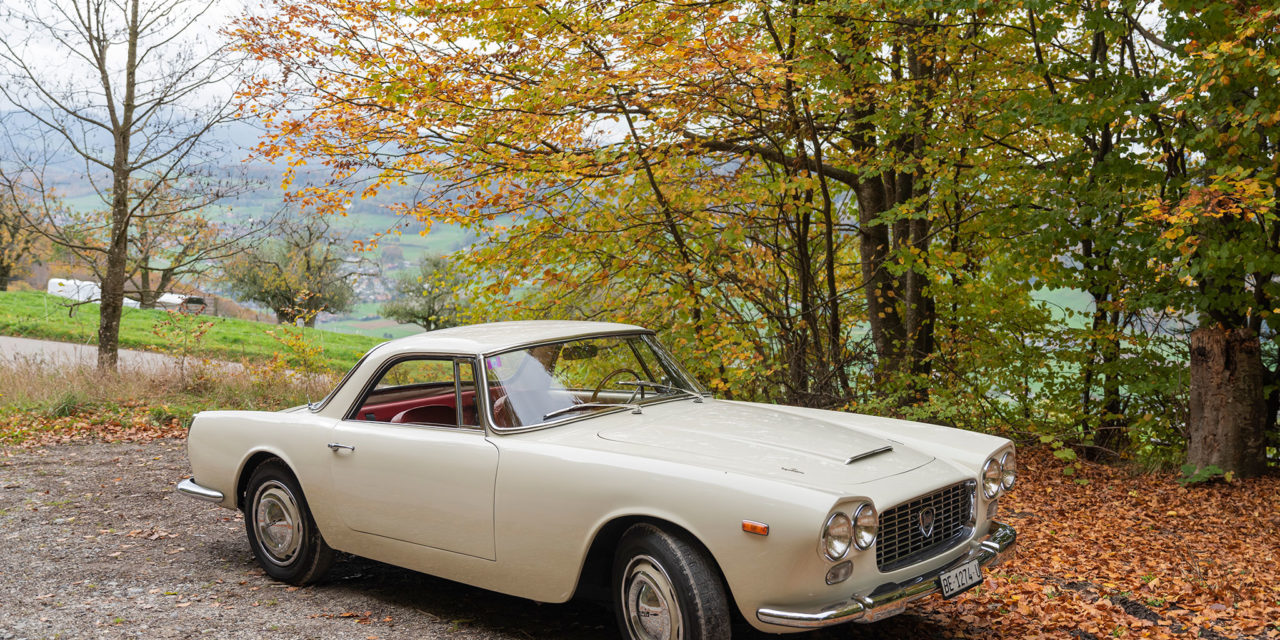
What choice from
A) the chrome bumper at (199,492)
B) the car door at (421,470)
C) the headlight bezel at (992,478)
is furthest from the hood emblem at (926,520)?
the chrome bumper at (199,492)

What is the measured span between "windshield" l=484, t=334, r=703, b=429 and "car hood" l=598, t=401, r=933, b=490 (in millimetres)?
238

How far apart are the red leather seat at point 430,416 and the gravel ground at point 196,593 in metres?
1.00

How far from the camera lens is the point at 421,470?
456cm

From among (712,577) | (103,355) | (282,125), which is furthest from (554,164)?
(103,355)

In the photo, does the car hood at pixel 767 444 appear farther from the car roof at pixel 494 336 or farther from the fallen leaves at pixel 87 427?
the fallen leaves at pixel 87 427

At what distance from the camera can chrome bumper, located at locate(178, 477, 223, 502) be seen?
564 cm

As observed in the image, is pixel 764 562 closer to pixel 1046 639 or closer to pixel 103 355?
pixel 1046 639

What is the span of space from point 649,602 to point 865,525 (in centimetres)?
94

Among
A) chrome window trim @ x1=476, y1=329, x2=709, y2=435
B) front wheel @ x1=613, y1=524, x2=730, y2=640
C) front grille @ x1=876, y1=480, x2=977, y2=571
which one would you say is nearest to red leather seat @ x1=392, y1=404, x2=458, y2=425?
chrome window trim @ x1=476, y1=329, x2=709, y2=435

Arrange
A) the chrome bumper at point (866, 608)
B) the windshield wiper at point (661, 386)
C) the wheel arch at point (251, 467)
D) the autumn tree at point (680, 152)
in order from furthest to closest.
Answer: the autumn tree at point (680, 152), the wheel arch at point (251, 467), the windshield wiper at point (661, 386), the chrome bumper at point (866, 608)

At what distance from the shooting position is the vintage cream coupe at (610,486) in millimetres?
3469

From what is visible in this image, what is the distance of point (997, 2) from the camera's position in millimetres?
7664

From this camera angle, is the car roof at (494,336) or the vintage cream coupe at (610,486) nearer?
the vintage cream coupe at (610,486)

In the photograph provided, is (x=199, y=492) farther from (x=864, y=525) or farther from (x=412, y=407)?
(x=864, y=525)
